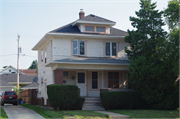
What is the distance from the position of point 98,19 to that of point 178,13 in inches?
324

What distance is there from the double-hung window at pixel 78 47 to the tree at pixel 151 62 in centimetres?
418

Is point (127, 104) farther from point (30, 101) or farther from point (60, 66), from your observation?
point (30, 101)

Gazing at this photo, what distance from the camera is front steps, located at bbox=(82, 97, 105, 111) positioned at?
16.8 metres

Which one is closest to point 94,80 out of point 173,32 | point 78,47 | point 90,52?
point 90,52

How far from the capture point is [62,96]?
15.0 m

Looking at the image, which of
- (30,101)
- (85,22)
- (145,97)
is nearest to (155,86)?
(145,97)

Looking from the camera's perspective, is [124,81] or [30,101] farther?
[30,101]

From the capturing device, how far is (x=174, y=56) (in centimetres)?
1463

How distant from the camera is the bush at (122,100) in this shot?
16.4 metres

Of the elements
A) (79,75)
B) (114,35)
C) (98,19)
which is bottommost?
(79,75)

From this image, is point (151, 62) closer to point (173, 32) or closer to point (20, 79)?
point (173, 32)

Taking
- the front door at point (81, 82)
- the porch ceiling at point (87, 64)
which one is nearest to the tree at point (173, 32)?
the porch ceiling at point (87, 64)

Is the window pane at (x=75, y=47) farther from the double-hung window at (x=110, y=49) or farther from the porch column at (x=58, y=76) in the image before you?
the double-hung window at (x=110, y=49)

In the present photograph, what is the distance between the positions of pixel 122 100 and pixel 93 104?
2280 mm
